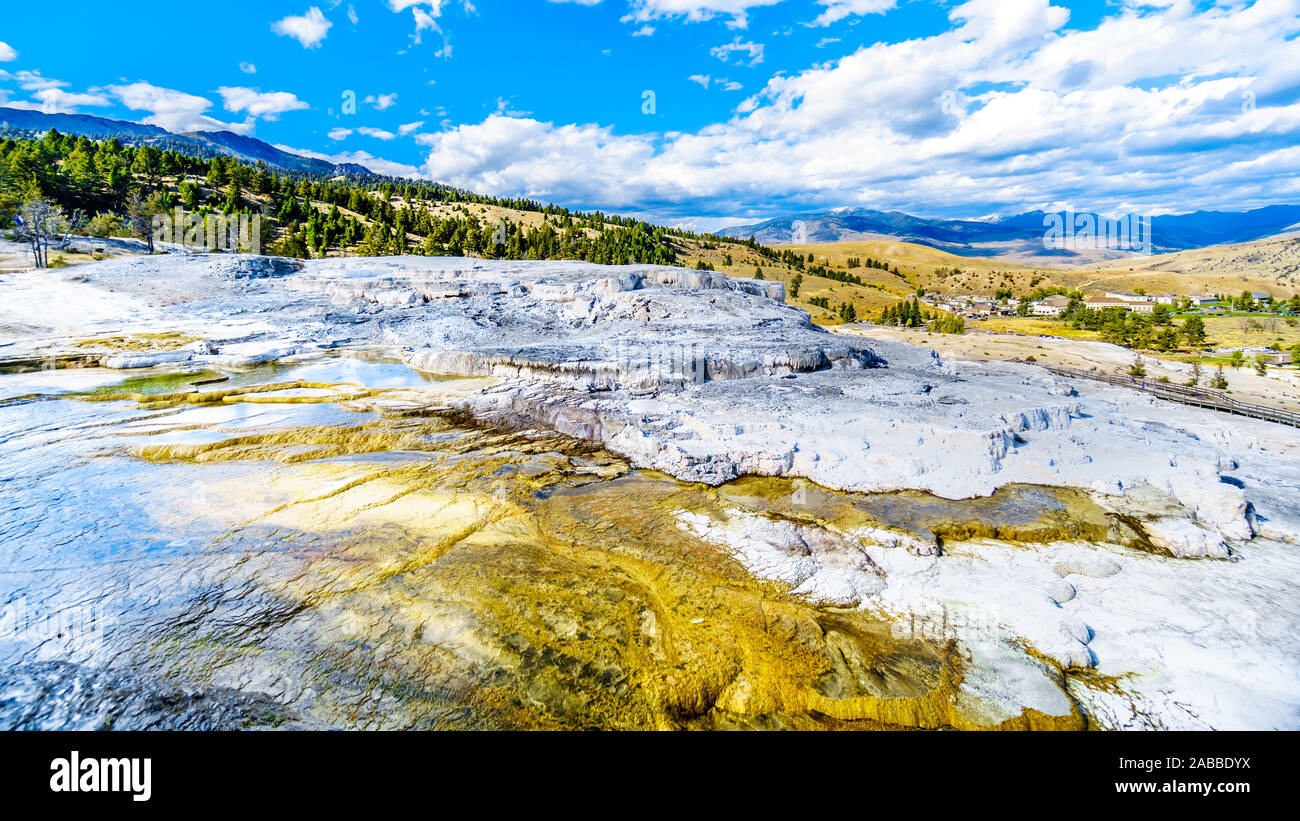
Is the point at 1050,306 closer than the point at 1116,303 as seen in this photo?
Yes

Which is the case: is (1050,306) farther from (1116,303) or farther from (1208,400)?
(1208,400)

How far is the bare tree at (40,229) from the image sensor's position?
34656 millimetres

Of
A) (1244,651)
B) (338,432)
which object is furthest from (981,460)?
(338,432)

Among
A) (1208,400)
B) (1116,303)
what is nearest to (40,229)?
(1208,400)

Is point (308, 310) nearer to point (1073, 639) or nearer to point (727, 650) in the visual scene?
point (727, 650)

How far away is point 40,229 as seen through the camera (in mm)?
36469

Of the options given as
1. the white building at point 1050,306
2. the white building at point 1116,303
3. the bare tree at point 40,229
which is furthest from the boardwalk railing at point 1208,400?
the white building at point 1116,303

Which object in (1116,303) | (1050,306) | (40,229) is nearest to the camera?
(40,229)

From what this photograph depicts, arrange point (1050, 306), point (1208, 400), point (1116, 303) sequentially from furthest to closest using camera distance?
point (1116, 303)
point (1050, 306)
point (1208, 400)

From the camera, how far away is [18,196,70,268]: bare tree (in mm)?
34656

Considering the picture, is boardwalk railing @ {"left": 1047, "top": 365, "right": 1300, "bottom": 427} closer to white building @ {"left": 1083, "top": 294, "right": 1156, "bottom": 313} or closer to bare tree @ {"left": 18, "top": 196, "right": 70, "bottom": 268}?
bare tree @ {"left": 18, "top": 196, "right": 70, "bottom": 268}

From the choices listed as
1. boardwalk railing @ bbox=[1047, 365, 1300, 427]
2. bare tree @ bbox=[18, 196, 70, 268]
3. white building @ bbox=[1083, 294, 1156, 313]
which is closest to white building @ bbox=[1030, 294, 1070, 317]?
white building @ bbox=[1083, 294, 1156, 313]
